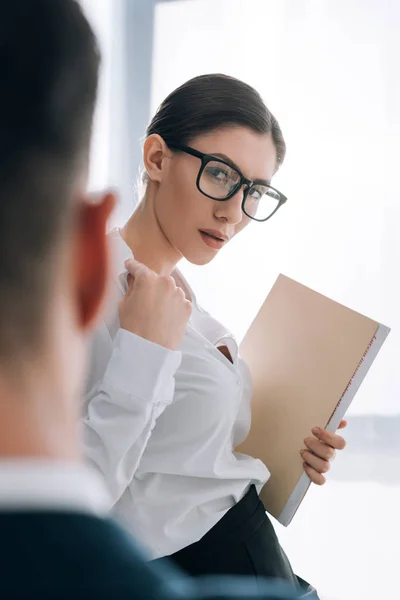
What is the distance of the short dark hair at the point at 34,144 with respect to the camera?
334mm

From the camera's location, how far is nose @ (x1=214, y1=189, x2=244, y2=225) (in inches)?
54.2

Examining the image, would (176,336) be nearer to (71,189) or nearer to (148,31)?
(71,189)

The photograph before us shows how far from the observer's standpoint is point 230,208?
4.55 feet

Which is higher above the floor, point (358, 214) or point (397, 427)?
point (358, 214)

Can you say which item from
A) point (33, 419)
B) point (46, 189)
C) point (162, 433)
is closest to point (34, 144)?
point (46, 189)

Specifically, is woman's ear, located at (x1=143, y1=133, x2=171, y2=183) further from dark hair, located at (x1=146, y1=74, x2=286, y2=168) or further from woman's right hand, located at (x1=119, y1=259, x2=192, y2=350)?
A: woman's right hand, located at (x1=119, y1=259, x2=192, y2=350)

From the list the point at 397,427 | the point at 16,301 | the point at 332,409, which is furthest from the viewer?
the point at 397,427

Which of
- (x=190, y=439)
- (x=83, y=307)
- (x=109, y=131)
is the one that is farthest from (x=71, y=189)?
(x=109, y=131)

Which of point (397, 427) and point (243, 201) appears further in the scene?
point (397, 427)

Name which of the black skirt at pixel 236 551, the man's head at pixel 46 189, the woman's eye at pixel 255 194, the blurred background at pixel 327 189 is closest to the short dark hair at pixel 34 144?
the man's head at pixel 46 189

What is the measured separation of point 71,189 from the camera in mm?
364

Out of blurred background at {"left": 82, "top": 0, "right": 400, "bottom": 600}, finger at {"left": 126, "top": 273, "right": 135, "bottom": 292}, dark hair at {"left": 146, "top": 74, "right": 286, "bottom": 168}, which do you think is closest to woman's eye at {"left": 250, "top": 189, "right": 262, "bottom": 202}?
dark hair at {"left": 146, "top": 74, "right": 286, "bottom": 168}

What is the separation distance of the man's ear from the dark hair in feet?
3.40

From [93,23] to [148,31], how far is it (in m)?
2.92
